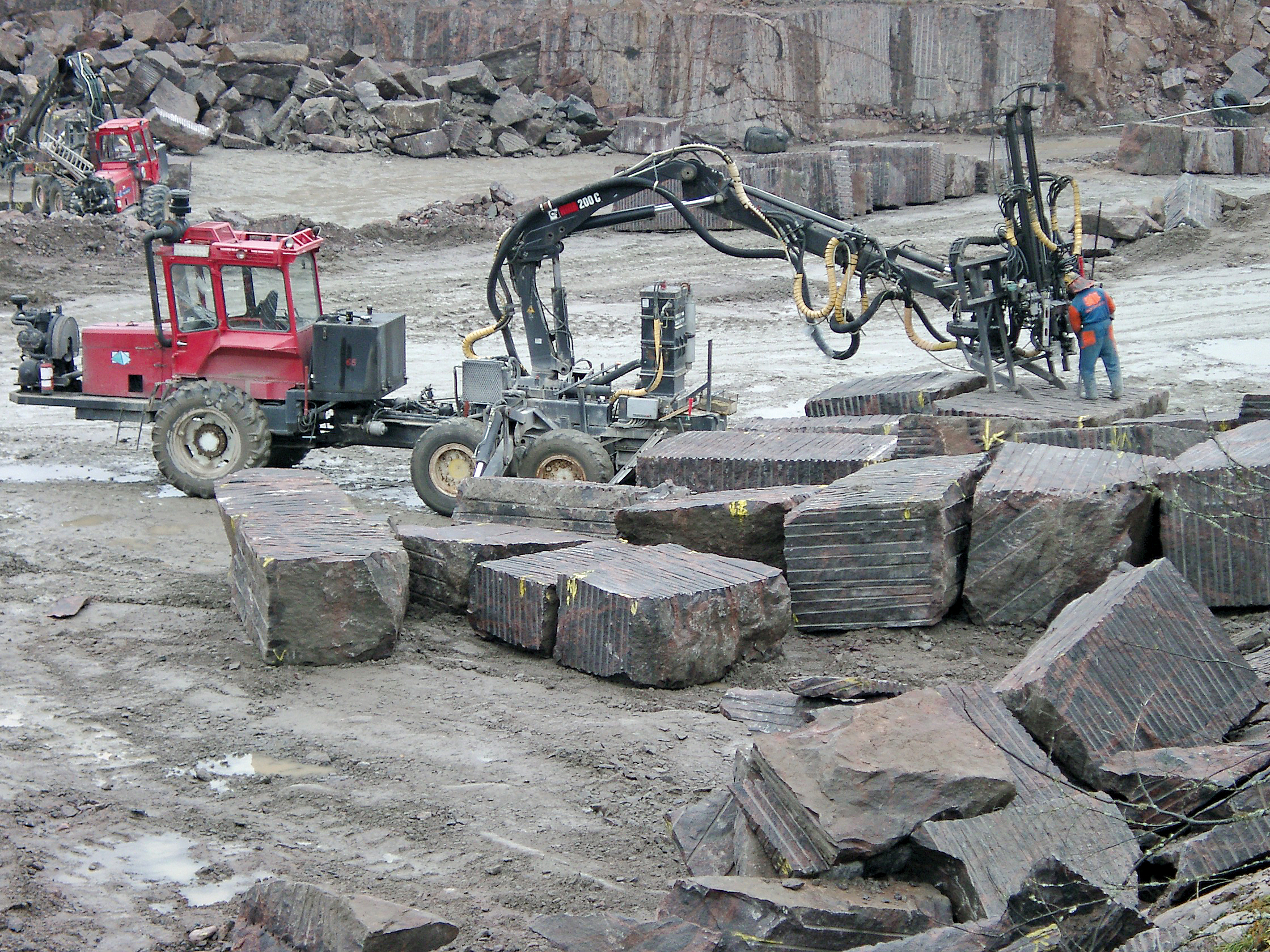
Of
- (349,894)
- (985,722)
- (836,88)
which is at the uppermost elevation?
(836,88)

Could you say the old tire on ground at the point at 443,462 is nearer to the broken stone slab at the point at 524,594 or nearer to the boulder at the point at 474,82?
the broken stone slab at the point at 524,594

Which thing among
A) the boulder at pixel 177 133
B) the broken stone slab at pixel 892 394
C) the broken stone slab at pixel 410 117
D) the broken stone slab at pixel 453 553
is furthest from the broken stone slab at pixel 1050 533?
the boulder at pixel 177 133

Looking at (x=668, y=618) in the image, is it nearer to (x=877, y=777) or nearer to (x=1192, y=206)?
(x=877, y=777)

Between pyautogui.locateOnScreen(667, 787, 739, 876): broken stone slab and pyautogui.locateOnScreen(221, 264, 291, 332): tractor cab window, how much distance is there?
294 inches

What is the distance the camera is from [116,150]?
24.1 metres

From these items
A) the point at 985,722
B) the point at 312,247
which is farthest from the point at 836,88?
the point at 985,722

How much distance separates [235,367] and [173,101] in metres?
20.6

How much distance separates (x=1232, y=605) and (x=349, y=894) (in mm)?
5160

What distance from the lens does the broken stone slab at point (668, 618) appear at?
7.05 meters

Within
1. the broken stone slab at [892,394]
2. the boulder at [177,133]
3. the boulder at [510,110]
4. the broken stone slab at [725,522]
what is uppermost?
the boulder at [510,110]

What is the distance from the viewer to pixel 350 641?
7434 millimetres

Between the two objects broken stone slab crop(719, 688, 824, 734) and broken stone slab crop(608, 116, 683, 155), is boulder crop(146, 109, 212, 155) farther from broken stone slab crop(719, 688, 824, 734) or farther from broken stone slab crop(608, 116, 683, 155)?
broken stone slab crop(719, 688, 824, 734)

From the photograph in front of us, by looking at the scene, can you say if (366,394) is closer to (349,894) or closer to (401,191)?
(349,894)

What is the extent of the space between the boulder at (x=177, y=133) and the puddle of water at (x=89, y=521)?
19.2 metres
